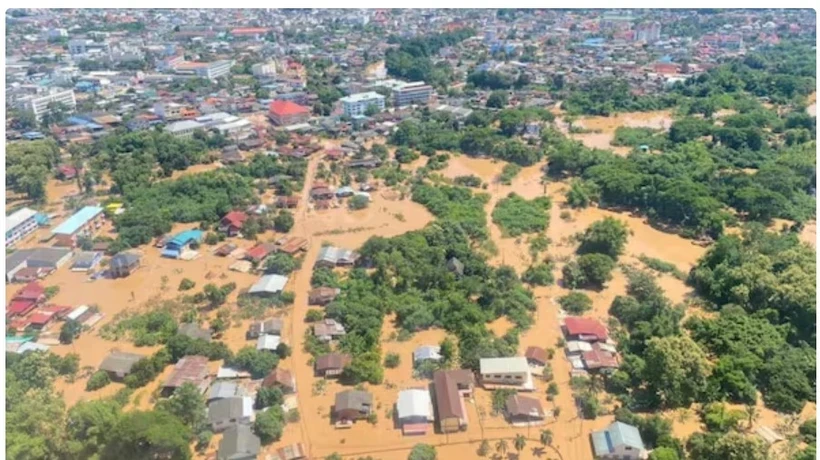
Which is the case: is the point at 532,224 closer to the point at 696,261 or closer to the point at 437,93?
the point at 696,261

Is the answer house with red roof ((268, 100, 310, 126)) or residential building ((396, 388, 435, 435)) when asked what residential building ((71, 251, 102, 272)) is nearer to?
residential building ((396, 388, 435, 435))

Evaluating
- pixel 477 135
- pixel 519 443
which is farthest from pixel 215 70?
pixel 519 443

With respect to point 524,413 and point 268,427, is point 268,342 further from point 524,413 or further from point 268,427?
point 524,413

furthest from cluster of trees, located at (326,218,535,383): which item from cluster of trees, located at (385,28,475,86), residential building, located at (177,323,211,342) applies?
cluster of trees, located at (385,28,475,86)

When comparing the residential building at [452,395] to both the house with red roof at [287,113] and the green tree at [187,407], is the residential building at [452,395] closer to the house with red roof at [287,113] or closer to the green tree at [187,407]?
the green tree at [187,407]

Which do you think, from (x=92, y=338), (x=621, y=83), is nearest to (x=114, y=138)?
(x=92, y=338)

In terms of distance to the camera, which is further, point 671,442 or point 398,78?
point 398,78

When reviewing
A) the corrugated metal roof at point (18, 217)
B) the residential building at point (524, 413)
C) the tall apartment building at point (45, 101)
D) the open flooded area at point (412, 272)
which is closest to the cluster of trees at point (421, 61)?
the open flooded area at point (412, 272)
